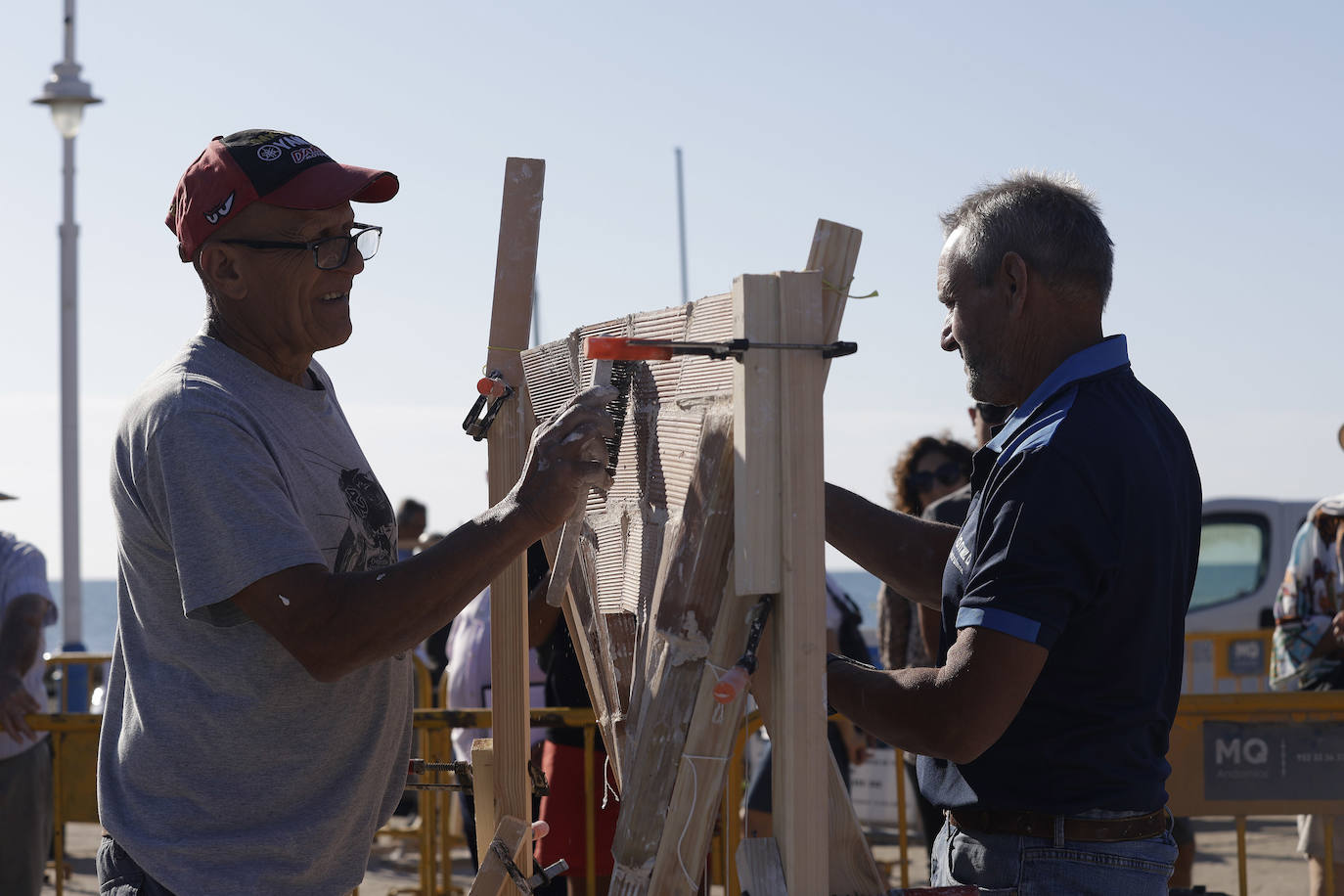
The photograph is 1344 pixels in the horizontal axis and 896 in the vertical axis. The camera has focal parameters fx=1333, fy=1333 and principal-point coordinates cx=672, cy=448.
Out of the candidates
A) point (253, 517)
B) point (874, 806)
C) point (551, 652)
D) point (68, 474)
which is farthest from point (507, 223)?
point (68, 474)

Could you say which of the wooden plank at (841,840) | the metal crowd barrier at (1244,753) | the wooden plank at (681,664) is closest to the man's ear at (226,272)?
the wooden plank at (681,664)

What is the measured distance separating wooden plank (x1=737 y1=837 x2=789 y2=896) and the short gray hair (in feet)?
2.98

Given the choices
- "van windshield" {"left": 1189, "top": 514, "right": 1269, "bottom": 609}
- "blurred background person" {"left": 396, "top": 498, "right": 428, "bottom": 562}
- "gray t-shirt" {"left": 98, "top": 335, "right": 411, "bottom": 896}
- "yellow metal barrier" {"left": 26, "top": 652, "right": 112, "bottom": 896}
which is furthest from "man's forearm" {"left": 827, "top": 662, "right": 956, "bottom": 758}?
"van windshield" {"left": 1189, "top": 514, "right": 1269, "bottom": 609}

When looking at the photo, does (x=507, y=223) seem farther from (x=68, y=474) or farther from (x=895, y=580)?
(x=68, y=474)

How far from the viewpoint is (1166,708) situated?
199 cm

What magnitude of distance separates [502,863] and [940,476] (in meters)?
3.06

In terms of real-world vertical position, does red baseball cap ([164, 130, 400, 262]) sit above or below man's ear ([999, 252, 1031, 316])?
above

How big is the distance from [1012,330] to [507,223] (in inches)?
39.8

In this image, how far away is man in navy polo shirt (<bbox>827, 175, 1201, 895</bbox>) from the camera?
1805 mm

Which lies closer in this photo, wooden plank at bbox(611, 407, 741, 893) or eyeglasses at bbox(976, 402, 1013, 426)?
wooden plank at bbox(611, 407, 741, 893)

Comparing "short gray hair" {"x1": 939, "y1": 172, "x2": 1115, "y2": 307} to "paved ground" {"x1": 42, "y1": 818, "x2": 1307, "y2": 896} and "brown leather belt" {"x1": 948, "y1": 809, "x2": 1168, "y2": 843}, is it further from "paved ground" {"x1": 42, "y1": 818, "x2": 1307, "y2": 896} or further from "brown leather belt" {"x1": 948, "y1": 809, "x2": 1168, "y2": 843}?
"paved ground" {"x1": 42, "y1": 818, "x2": 1307, "y2": 896}

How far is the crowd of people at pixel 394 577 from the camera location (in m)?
1.82

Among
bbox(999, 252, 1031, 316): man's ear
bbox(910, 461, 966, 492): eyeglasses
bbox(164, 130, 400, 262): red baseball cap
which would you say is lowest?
bbox(910, 461, 966, 492): eyeglasses

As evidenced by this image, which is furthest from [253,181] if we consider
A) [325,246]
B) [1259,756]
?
[1259,756]
